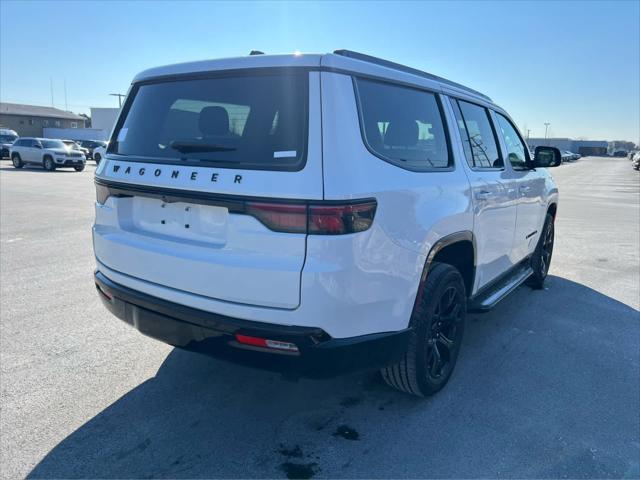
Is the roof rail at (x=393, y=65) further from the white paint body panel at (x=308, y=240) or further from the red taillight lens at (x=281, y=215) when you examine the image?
the red taillight lens at (x=281, y=215)

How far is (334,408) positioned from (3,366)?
2.41 m

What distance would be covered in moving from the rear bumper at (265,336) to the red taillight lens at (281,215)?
1.54ft

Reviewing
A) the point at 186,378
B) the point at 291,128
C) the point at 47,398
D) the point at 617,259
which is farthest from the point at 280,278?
the point at 617,259

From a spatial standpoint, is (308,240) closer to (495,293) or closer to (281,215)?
(281,215)

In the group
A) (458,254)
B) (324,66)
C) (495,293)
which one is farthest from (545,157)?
(324,66)

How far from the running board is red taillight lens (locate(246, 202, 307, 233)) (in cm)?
200

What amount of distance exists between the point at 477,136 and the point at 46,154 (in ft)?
87.8

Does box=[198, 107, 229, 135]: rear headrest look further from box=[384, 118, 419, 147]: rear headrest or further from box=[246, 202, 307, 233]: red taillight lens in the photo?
box=[384, 118, 419, 147]: rear headrest

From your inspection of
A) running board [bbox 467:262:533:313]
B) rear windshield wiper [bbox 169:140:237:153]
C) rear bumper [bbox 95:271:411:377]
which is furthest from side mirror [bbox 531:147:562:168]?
rear windshield wiper [bbox 169:140:237:153]

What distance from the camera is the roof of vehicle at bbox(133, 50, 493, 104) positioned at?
2371mm

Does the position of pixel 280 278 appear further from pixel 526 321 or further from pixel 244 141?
pixel 526 321

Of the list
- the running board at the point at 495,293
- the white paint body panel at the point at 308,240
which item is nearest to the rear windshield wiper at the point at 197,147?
the white paint body panel at the point at 308,240

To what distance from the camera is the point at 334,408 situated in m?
3.09

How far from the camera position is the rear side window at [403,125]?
254 cm
